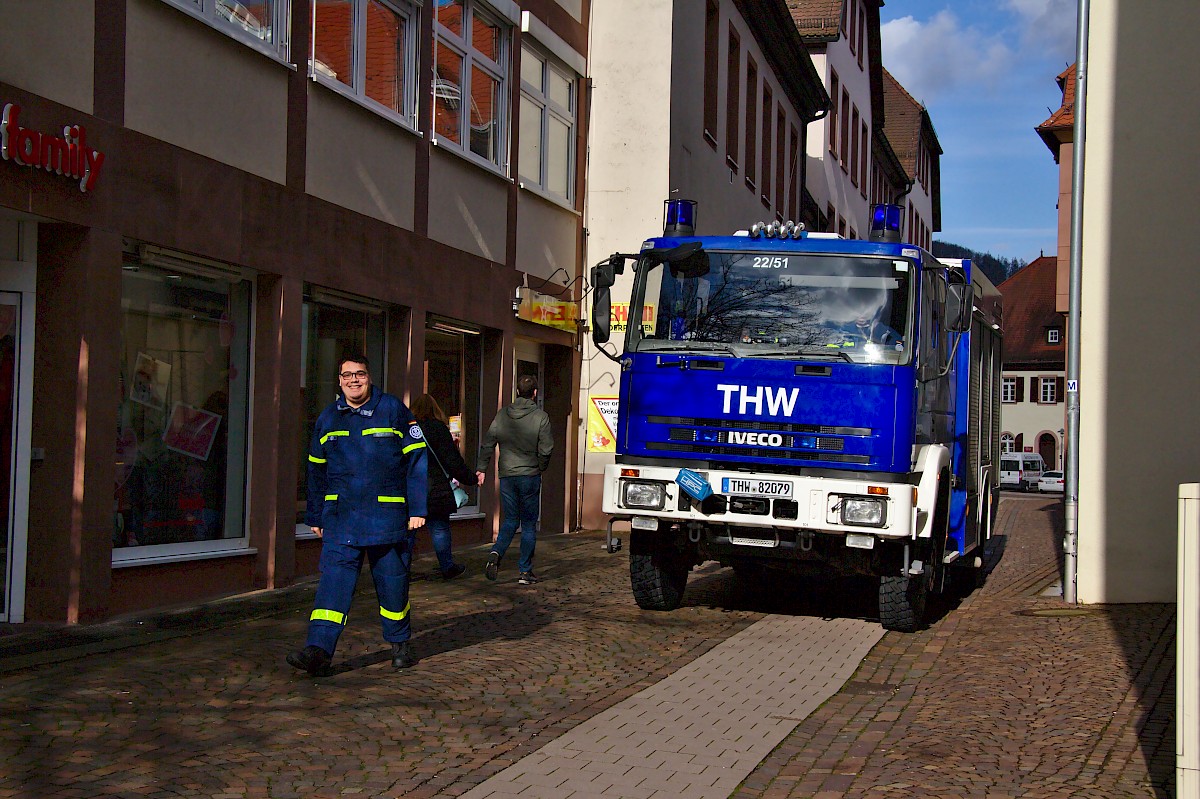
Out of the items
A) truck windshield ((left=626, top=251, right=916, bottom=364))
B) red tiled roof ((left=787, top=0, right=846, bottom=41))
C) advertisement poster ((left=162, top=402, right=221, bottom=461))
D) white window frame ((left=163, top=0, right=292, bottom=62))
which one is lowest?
advertisement poster ((left=162, top=402, right=221, bottom=461))

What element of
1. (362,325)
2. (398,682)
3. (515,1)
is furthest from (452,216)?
(398,682)

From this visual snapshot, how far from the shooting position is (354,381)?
8180 millimetres

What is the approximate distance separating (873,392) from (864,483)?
66 centimetres

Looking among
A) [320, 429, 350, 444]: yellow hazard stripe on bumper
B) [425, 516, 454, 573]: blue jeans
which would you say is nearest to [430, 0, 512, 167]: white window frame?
[425, 516, 454, 573]: blue jeans

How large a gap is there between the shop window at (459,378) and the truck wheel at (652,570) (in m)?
5.19

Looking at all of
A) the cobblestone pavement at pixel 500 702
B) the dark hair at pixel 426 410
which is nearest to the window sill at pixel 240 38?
the dark hair at pixel 426 410

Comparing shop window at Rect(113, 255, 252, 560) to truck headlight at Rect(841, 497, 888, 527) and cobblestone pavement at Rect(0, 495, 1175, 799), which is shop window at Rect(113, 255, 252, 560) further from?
truck headlight at Rect(841, 497, 888, 527)

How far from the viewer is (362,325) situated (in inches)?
568

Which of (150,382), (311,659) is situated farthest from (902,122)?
(311,659)

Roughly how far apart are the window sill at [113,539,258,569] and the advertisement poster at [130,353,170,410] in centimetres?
116

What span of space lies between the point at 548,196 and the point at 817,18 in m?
22.2

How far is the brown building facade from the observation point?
9.58 metres

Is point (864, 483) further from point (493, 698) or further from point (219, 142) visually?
point (219, 142)

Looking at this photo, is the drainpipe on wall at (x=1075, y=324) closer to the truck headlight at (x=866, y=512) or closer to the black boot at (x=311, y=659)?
the truck headlight at (x=866, y=512)
